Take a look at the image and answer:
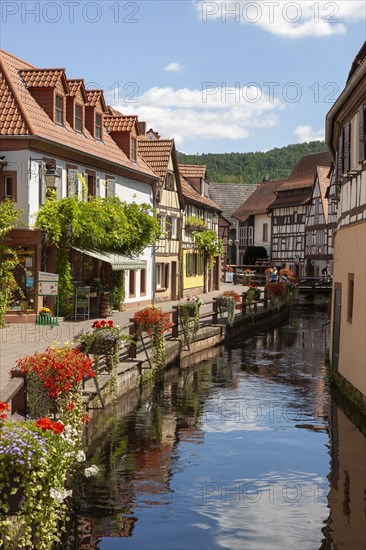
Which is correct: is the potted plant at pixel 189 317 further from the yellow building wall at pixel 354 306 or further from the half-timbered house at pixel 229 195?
the half-timbered house at pixel 229 195

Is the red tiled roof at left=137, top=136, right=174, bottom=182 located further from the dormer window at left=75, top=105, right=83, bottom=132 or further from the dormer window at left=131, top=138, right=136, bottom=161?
the dormer window at left=75, top=105, right=83, bottom=132

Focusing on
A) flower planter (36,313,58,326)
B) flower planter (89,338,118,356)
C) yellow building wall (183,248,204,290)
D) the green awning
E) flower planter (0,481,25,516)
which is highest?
the green awning

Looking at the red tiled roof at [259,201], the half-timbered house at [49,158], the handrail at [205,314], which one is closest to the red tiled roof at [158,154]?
the half-timbered house at [49,158]

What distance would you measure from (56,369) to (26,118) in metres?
16.2

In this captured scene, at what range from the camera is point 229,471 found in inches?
466

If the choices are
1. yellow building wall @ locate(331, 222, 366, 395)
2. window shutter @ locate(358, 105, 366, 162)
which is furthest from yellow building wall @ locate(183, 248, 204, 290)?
window shutter @ locate(358, 105, 366, 162)

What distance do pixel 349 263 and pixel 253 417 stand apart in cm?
405

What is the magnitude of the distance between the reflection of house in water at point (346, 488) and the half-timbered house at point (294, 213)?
186 ft

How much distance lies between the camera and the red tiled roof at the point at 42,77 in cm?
2758

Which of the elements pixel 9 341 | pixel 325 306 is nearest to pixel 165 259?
pixel 325 306

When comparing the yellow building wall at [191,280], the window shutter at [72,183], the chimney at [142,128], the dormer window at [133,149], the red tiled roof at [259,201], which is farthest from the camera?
the red tiled roof at [259,201]

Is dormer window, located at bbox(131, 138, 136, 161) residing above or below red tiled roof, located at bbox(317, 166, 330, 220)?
below

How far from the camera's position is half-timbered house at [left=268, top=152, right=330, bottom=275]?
7250 cm

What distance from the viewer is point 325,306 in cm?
5178
